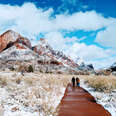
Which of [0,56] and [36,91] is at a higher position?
[0,56]

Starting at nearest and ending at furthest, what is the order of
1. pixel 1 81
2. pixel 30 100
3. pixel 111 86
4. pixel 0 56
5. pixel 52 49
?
pixel 30 100, pixel 111 86, pixel 1 81, pixel 0 56, pixel 52 49

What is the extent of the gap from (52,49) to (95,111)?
577 ft

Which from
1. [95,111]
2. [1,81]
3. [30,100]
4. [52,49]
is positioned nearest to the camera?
[95,111]

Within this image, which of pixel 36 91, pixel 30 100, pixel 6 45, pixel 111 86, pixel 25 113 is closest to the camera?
pixel 25 113

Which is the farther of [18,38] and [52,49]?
[52,49]

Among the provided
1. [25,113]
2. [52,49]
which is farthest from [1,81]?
[52,49]

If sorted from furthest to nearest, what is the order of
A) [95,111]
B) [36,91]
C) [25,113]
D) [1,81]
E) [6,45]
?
[6,45], [1,81], [36,91], [95,111], [25,113]

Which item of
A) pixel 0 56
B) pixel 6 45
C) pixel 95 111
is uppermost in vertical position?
pixel 6 45

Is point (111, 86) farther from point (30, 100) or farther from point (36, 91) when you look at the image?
point (30, 100)

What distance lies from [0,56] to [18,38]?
42892 mm

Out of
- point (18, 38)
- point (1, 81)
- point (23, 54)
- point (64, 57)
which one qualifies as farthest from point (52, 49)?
point (1, 81)

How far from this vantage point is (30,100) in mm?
5211

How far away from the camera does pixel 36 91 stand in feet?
22.2

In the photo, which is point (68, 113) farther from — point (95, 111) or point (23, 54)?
point (23, 54)
